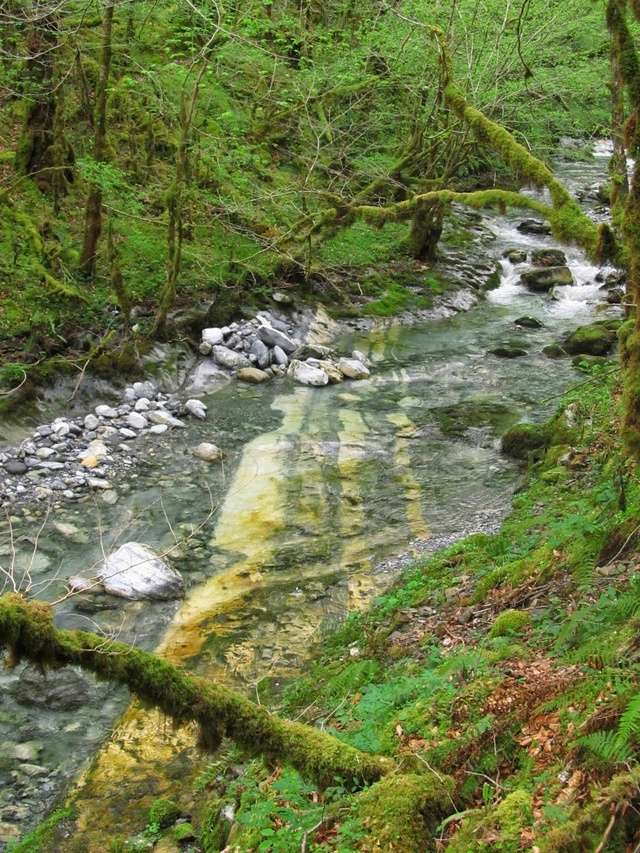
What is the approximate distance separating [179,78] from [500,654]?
38.4 ft

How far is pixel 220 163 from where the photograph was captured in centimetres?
1423

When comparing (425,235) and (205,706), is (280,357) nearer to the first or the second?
(425,235)

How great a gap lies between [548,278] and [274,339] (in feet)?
26.9

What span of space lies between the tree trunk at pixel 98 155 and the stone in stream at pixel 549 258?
11590mm

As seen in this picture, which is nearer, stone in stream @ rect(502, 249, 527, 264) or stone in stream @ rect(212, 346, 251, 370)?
stone in stream @ rect(212, 346, 251, 370)

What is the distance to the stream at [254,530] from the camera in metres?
5.62

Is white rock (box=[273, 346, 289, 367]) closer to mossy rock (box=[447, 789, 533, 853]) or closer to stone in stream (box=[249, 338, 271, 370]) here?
stone in stream (box=[249, 338, 271, 370])

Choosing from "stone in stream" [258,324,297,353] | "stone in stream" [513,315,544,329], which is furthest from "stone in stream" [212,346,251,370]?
"stone in stream" [513,315,544,329]

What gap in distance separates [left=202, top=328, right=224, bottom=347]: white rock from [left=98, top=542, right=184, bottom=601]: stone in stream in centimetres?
643

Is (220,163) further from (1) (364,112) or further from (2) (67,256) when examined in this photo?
(1) (364,112)

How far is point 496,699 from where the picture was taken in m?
4.04

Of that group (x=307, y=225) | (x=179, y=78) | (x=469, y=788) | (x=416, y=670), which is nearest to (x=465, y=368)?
(x=307, y=225)

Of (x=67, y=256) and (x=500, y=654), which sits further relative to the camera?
(x=67, y=256)

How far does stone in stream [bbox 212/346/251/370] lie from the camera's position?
13.5 metres
